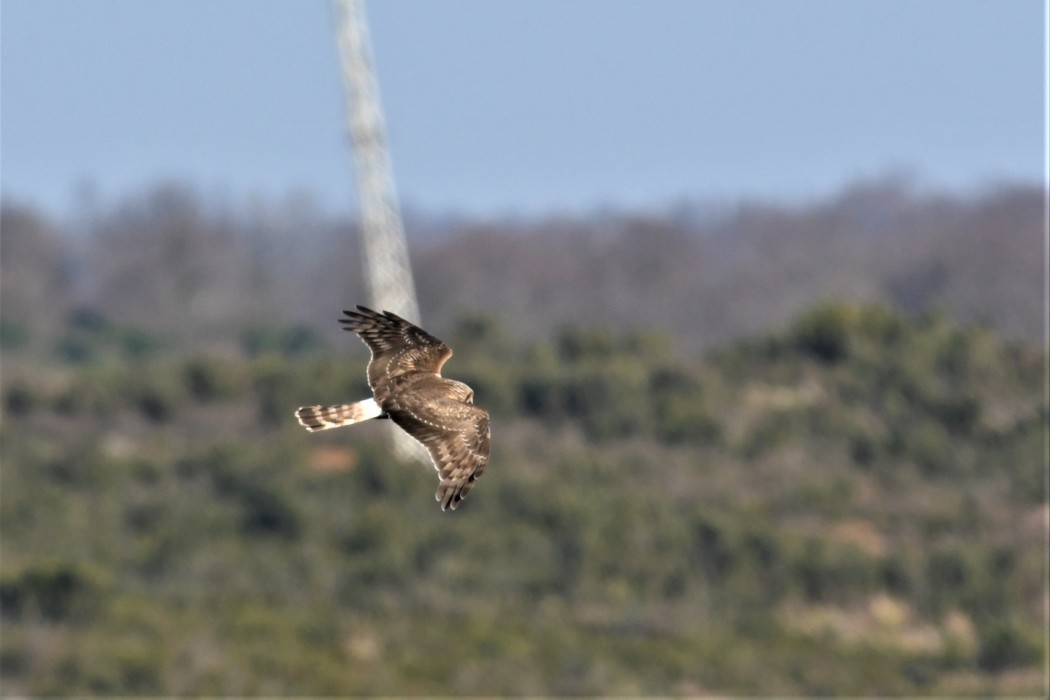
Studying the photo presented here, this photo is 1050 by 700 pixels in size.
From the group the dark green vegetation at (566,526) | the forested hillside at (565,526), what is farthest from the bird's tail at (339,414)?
the dark green vegetation at (566,526)

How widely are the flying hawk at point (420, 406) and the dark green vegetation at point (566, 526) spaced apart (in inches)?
830

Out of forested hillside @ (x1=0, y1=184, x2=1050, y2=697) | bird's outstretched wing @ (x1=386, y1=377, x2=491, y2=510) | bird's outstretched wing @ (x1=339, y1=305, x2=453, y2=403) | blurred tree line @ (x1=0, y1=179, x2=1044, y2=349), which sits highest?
blurred tree line @ (x1=0, y1=179, x2=1044, y2=349)

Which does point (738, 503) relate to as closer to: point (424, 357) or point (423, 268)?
point (424, 357)

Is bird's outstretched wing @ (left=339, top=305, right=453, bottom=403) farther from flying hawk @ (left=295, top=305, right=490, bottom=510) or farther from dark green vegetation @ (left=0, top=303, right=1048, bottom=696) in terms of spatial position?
dark green vegetation @ (left=0, top=303, right=1048, bottom=696)

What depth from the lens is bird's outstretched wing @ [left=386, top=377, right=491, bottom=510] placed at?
14602 mm

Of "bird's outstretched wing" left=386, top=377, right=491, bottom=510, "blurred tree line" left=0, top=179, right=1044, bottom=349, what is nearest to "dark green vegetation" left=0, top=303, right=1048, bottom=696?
"bird's outstretched wing" left=386, top=377, right=491, bottom=510

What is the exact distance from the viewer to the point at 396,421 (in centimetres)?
1505

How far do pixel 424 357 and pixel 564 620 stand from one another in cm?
2521

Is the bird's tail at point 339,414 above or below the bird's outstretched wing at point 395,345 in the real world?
below

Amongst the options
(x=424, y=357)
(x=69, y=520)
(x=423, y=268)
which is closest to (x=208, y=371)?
(x=69, y=520)

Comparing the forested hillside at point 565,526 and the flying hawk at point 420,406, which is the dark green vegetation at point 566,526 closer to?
the forested hillside at point 565,526

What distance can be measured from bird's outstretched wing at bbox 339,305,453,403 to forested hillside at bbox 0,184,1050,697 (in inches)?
816

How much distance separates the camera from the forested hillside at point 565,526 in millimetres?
37781

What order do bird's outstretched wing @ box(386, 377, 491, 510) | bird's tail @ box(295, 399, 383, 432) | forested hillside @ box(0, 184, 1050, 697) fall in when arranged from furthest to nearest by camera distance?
forested hillside @ box(0, 184, 1050, 697)
bird's tail @ box(295, 399, 383, 432)
bird's outstretched wing @ box(386, 377, 491, 510)
